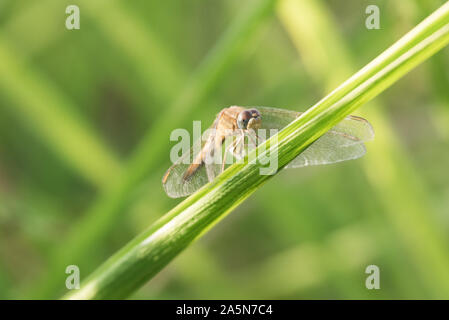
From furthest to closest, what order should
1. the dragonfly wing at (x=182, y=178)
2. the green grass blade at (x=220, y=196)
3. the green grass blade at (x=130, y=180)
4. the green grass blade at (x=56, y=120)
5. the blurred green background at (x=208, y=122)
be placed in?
the green grass blade at (x=56, y=120) → the blurred green background at (x=208, y=122) → the green grass blade at (x=130, y=180) → the dragonfly wing at (x=182, y=178) → the green grass blade at (x=220, y=196)

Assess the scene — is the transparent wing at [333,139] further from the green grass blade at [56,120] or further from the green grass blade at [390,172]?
the green grass blade at [56,120]

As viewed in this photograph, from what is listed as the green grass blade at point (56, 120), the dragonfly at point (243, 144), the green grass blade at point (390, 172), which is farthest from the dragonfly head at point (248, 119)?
the green grass blade at point (56, 120)

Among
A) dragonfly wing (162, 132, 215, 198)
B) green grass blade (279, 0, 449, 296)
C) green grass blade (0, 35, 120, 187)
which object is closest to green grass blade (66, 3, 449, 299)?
dragonfly wing (162, 132, 215, 198)

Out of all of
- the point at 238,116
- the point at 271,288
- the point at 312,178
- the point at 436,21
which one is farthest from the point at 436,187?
the point at 436,21

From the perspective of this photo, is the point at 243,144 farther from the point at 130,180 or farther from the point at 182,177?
the point at 130,180

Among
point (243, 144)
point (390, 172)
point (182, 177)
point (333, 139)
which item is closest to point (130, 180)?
point (182, 177)

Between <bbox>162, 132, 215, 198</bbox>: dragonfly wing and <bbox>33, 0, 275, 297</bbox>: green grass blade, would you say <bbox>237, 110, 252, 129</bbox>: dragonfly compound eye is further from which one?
<bbox>33, 0, 275, 297</bbox>: green grass blade

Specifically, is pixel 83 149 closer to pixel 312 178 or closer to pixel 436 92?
pixel 312 178

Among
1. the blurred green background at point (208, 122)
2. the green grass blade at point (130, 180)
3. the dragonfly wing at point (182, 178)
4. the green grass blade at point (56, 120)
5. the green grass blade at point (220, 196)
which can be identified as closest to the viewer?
the green grass blade at point (220, 196)
